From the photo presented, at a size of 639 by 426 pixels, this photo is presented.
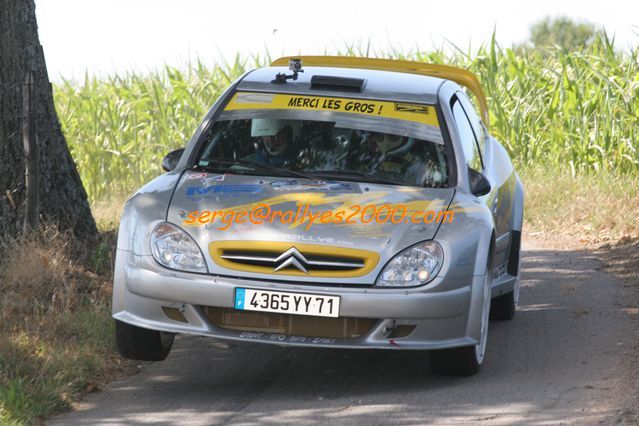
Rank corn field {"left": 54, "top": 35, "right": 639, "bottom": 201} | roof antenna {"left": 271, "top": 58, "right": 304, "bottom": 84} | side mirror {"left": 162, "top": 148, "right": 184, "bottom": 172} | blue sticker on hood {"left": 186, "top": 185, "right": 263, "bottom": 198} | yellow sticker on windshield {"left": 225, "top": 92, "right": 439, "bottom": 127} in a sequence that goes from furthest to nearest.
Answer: corn field {"left": 54, "top": 35, "right": 639, "bottom": 201}
roof antenna {"left": 271, "top": 58, "right": 304, "bottom": 84}
yellow sticker on windshield {"left": 225, "top": 92, "right": 439, "bottom": 127}
side mirror {"left": 162, "top": 148, "right": 184, "bottom": 172}
blue sticker on hood {"left": 186, "top": 185, "right": 263, "bottom": 198}

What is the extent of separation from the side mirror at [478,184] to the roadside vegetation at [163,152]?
94.1 inches

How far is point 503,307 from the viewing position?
30.2 feet

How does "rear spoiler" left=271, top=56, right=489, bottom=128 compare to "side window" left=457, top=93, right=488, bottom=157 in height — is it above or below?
above

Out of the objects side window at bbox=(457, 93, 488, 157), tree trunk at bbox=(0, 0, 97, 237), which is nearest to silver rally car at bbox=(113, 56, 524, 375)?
side window at bbox=(457, 93, 488, 157)

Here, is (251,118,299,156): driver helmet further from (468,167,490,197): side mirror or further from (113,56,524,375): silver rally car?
(468,167,490,197): side mirror

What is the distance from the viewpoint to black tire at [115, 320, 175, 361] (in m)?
7.22

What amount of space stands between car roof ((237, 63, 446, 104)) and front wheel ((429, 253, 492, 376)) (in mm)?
1394

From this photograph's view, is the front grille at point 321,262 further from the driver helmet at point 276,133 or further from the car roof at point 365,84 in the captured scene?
the car roof at point 365,84

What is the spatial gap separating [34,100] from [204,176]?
2.41m

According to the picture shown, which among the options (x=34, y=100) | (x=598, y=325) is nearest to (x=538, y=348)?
(x=598, y=325)

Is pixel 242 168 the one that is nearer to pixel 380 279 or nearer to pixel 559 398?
pixel 380 279

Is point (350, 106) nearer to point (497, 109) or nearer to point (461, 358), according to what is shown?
point (461, 358)

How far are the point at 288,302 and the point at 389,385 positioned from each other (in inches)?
36.4

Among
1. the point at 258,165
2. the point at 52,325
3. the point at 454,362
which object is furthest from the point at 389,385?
the point at 52,325
